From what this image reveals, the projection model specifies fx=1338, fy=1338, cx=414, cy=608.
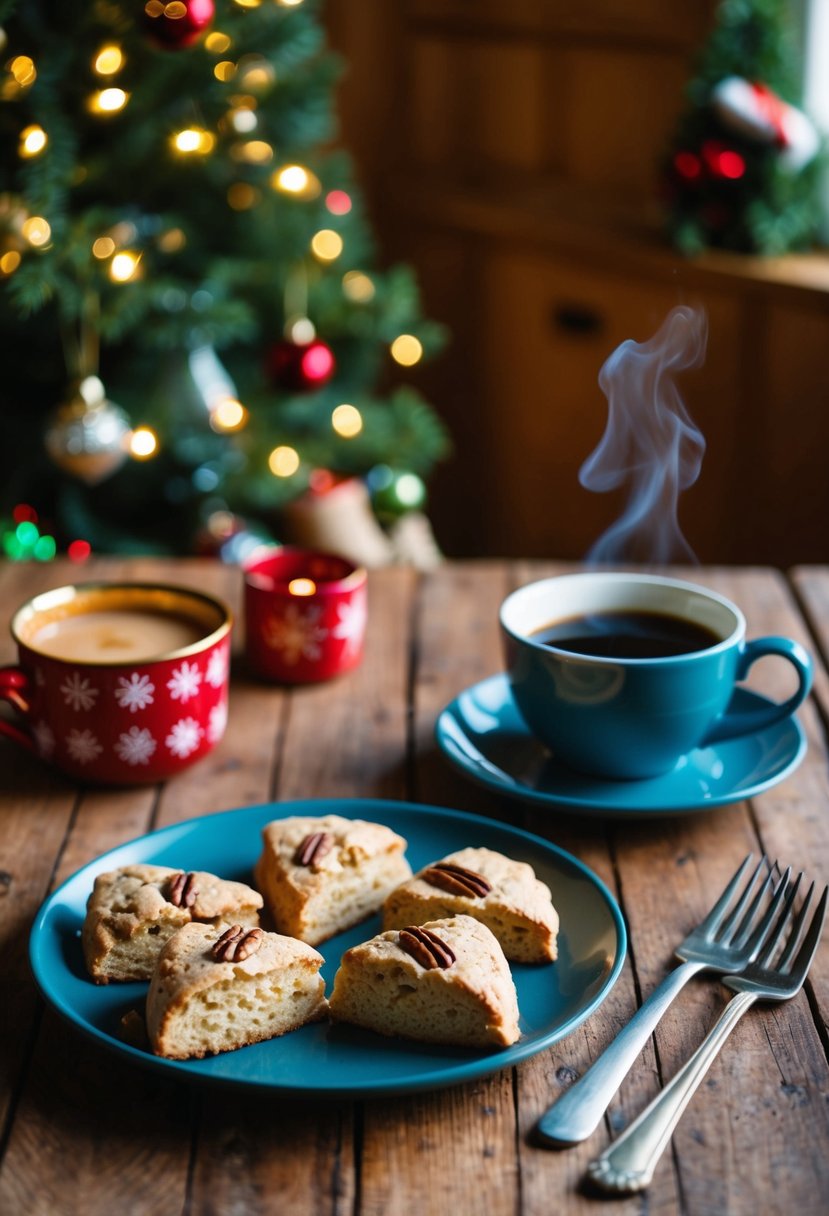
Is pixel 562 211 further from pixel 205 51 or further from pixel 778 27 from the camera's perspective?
pixel 205 51

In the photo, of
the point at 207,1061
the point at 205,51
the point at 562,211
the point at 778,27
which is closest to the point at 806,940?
the point at 207,1061

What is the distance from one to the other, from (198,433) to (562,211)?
1118 mm

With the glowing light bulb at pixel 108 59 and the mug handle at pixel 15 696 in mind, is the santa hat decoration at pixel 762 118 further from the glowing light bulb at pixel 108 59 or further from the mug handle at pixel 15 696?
the mug handle at pixel 15 696

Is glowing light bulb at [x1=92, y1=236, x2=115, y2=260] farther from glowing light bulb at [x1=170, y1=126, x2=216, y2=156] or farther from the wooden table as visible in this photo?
the wooden table

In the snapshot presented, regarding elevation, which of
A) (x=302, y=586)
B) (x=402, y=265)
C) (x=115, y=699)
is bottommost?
(x=402, y=265)

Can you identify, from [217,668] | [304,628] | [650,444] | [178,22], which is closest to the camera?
[217,668]

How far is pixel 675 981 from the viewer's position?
85 cm

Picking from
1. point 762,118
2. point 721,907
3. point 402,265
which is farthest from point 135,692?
point 402,265

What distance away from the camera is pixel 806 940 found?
897 mm

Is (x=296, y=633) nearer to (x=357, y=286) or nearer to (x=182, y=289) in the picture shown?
(x=182, y=289)

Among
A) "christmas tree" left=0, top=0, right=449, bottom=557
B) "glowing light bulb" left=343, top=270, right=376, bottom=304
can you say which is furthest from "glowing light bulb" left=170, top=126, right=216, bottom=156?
"glowing light bulb" left=343, top=270, right=376, bottom=304

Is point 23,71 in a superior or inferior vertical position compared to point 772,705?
superior

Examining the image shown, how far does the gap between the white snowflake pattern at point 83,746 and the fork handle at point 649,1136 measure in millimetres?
548

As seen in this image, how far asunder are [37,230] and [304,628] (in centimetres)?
85
